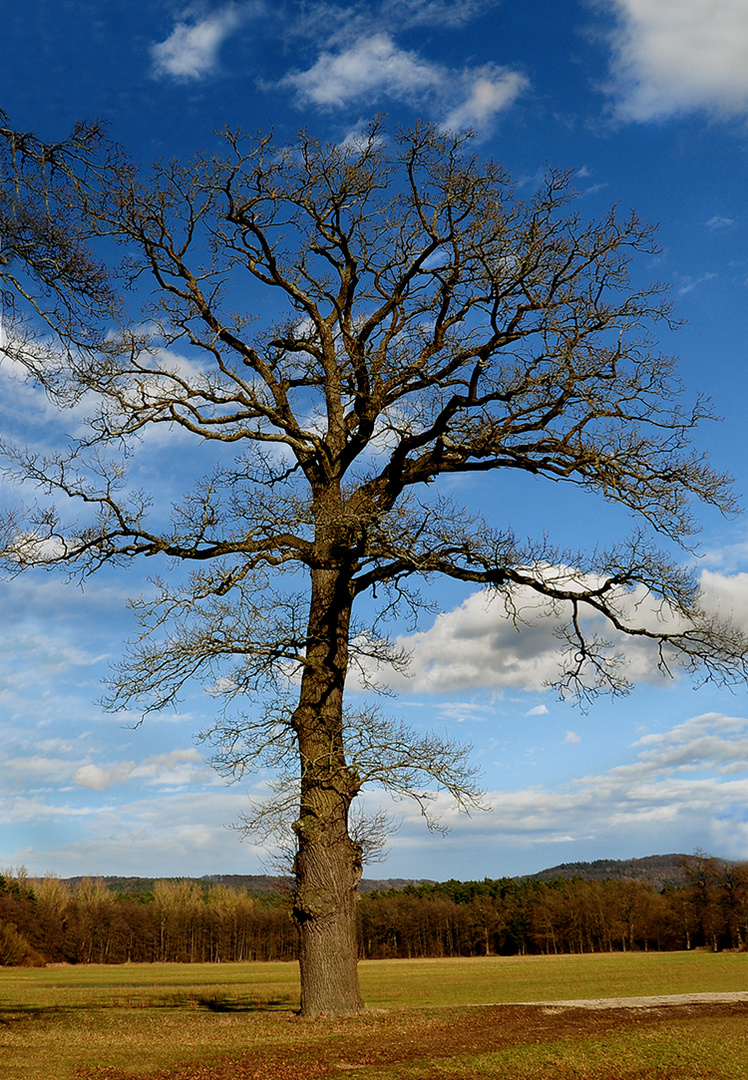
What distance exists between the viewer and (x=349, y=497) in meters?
14.0

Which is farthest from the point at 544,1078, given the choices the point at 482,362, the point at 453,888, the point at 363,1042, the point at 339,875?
the point at 453,888

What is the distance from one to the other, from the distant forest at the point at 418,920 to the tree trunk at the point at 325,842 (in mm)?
73727

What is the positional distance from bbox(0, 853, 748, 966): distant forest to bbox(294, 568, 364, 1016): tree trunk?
7373 cm

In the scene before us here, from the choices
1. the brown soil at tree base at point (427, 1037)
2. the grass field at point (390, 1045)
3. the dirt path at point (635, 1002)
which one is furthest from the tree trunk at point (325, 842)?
the dirt path at point (635, 1002)

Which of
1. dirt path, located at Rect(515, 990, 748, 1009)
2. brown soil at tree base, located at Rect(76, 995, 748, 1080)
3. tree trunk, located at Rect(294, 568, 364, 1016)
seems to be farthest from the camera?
dirt path, located at Rect(515, 990, 748, 1009)

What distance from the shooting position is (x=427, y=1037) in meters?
10.2

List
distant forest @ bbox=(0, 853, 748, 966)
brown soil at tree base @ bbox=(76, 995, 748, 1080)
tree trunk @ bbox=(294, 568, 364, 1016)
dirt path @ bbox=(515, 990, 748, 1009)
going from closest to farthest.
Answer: brown soil at tree base @ bbox=(76, 995, 748, 1080) < tree trunk @ bbox=(294, 568, 364, 1016) < dirt path @ bbox=(515, 990, 748, 1009) < distant forest @ bbox=(0, 853, 748, 966)

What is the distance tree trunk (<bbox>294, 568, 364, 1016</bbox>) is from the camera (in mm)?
12211

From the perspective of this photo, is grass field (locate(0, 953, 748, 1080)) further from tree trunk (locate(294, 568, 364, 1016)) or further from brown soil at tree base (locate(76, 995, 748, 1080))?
tree trunk (locate(294, 568, 364, 1016))

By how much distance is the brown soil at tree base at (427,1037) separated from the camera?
808 centimetres

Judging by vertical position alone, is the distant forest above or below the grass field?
below

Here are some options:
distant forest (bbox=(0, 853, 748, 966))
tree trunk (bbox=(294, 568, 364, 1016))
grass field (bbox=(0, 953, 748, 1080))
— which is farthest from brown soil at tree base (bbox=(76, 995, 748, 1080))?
distant forest (bbox=(0, 853, 748, 966))

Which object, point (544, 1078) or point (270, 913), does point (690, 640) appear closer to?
point (544, 1078)

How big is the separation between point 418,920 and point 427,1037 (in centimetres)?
8784
